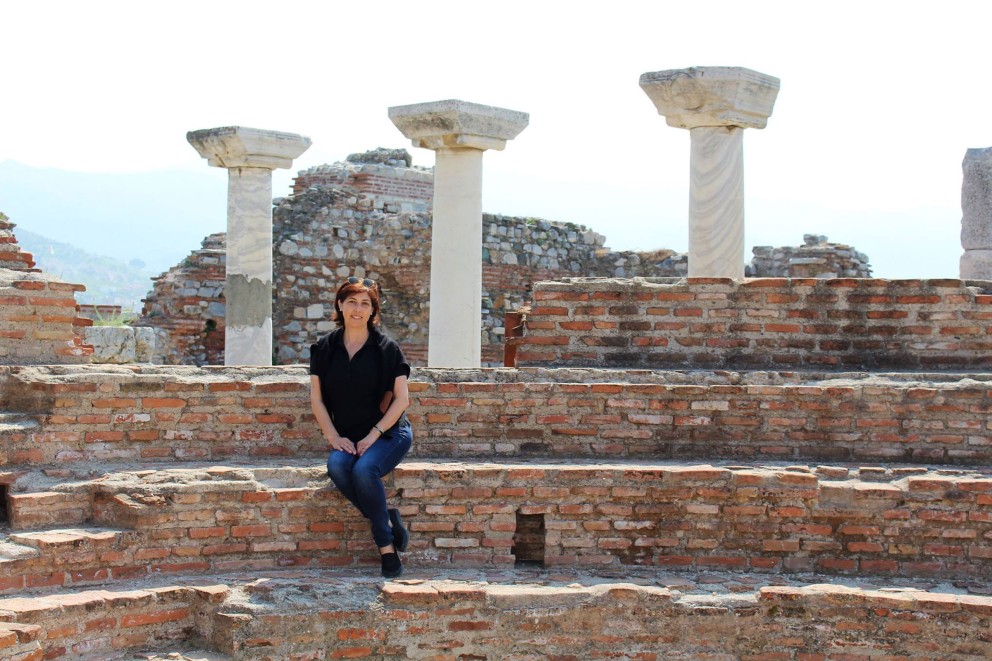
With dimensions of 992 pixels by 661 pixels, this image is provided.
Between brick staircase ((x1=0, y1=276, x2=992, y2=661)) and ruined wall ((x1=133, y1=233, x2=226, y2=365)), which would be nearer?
brick staircase ((x1=0, y1=276, x2=992, y2=661))

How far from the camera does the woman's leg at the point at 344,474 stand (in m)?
6.24

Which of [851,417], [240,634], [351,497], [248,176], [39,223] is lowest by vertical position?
[240,634]

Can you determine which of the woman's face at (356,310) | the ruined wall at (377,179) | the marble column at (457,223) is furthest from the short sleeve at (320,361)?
the ruined wall at (377,179)

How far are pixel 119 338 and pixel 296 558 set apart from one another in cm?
951

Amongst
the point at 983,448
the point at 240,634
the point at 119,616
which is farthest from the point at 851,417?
the point at 119,616

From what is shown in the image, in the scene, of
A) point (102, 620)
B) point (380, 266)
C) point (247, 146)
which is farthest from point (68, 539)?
point (380, 266)

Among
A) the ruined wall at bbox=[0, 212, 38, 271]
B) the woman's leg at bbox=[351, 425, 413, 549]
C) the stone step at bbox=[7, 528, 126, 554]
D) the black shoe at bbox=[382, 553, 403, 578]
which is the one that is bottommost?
the black shoe at bbox=[382, 553, 403, 578]

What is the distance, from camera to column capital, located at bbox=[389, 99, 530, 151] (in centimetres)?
1071

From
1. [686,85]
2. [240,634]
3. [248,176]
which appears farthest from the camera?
[248,176]

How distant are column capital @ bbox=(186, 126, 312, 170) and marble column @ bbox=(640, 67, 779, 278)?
5012mm

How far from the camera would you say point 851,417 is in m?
7.26

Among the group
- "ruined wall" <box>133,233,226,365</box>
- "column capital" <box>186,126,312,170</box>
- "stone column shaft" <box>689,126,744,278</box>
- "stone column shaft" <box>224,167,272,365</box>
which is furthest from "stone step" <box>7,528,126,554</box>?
"ruined wall" <box>133,233,226,365</box>

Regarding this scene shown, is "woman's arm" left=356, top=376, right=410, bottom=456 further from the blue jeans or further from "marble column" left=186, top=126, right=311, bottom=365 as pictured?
"marble column" left=186, top=126, right=311, bottom=365

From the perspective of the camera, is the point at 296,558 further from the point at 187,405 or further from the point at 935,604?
the point at 935,604
